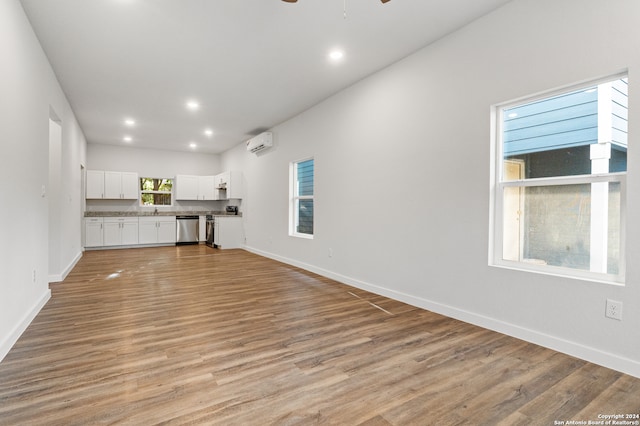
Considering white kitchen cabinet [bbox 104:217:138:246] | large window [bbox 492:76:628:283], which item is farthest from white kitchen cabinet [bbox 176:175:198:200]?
large window [bbox 492:76:628:283]

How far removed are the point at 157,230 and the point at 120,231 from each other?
87 centimetres

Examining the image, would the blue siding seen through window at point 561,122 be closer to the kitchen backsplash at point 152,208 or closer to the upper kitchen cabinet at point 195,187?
the kitchen backsplash at point 152,208

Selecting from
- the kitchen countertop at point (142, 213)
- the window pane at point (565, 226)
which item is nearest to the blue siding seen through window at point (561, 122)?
the window pane at point (565, 226)

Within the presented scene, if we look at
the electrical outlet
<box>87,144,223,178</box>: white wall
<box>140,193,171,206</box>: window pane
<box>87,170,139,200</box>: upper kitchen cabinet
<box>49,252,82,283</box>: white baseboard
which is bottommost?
<box>49,252,82,283</box>: white baseboard

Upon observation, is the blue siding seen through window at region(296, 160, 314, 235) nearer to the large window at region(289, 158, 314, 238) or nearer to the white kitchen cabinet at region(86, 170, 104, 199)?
the large window at region(289, 158, 314, 238)

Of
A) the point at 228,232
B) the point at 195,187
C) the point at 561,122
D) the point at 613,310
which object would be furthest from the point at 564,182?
the point at 195,187

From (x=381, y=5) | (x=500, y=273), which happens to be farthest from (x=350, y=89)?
(x=500, y=273)

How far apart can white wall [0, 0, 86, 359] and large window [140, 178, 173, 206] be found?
5518 mm

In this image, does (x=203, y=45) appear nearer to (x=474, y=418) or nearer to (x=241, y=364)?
(x=241, y=364)

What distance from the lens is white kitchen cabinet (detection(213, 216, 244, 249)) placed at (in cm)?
837

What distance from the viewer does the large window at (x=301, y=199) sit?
5.79 metres

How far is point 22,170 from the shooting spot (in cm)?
A: 274

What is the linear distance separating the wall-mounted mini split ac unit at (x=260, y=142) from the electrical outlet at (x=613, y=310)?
574cm

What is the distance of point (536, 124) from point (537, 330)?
1.67 meters
